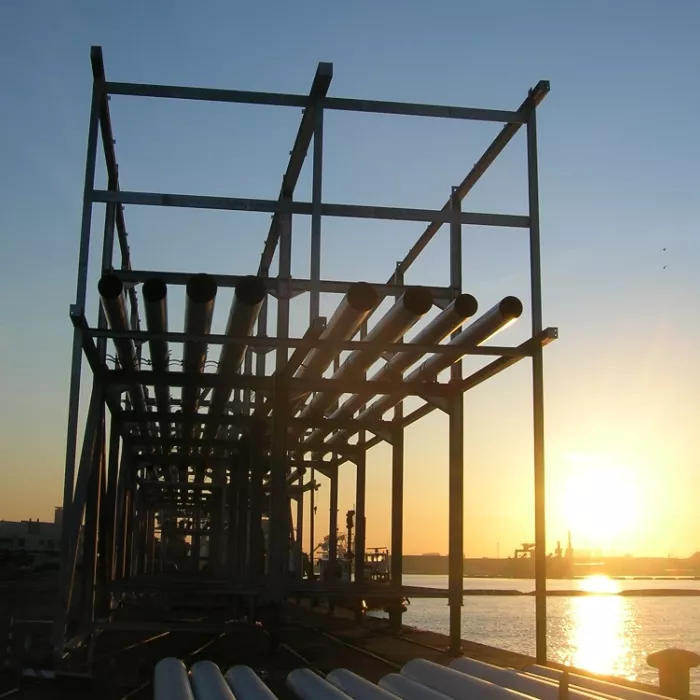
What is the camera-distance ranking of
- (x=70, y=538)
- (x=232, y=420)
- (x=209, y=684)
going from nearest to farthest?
(x=209, y=684), (x=70, y=538), (x=232, y=420)

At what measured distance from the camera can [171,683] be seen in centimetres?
1138

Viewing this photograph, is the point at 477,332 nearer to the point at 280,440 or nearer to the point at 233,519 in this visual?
the point at 280,440

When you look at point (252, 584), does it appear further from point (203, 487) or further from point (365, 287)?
point (203, 487)

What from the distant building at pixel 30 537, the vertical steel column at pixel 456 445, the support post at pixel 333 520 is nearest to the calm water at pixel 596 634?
the support post at pixel 333 520

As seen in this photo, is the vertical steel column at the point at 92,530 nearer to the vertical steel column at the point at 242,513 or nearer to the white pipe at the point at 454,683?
the white pipe at the point at 454,683

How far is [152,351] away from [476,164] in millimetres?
7321

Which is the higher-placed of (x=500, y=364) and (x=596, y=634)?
(x=500, y=364)

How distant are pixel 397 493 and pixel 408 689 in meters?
14.4

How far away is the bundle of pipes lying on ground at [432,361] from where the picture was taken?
1552 cm

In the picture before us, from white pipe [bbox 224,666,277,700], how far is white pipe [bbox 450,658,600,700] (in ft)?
8.03

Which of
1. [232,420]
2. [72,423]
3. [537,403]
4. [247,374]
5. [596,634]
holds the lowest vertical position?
[596,634]

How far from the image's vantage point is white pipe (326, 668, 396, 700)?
10.4 metres

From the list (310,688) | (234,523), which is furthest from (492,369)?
(234,523)

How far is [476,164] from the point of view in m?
19.7
